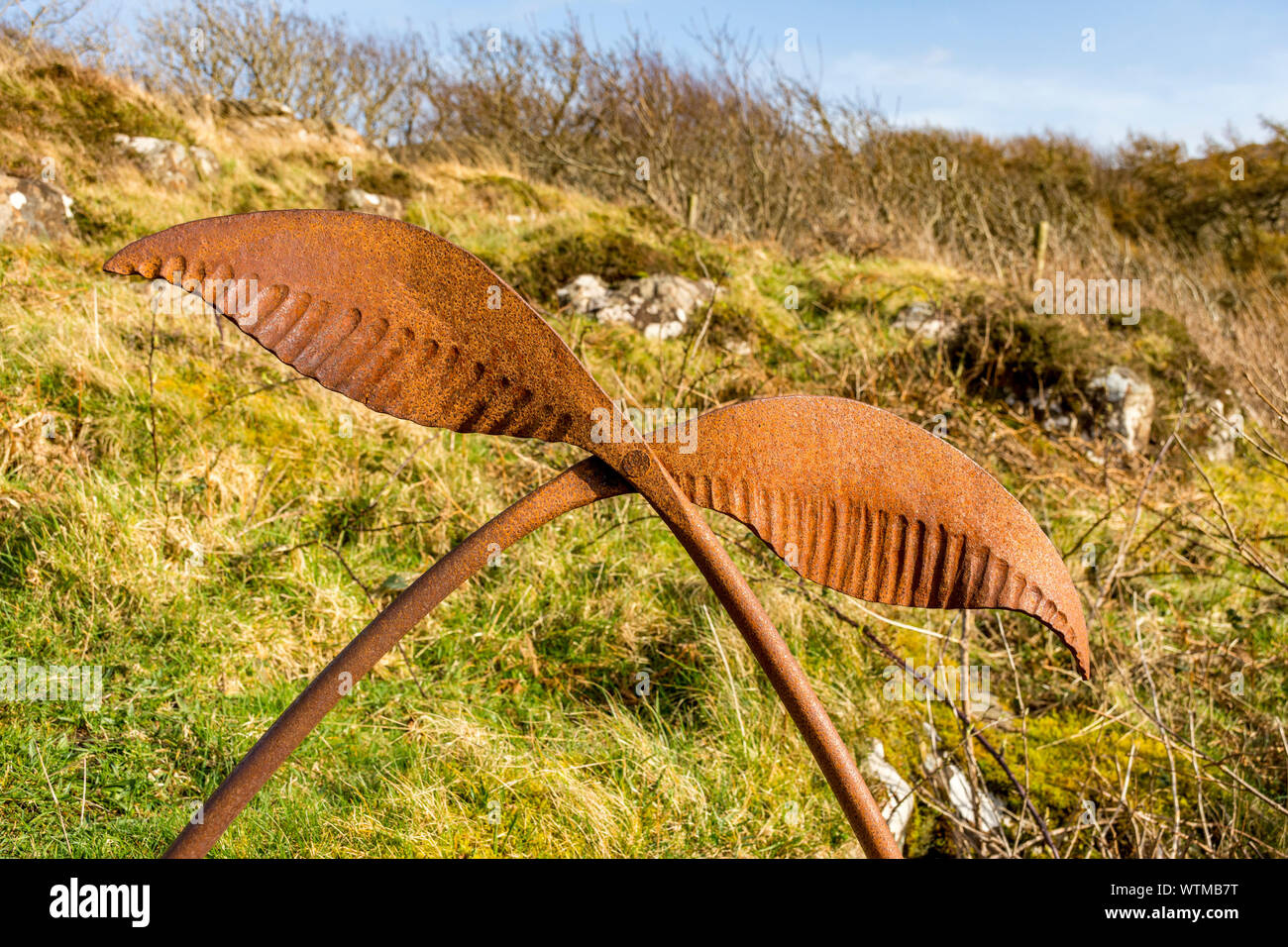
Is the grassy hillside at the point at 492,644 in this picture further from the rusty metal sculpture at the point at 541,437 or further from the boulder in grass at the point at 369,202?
the boulder in grass at the point at 369,202

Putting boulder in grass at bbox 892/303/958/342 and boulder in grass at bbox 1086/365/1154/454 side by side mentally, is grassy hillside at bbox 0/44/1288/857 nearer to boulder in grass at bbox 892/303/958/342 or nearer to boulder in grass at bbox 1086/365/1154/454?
boulder in grass at bbox 1086/365/1154/454

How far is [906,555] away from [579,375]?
A: 36cm

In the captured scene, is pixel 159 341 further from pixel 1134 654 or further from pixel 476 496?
pixel 1134 654

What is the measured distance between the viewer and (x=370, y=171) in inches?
321

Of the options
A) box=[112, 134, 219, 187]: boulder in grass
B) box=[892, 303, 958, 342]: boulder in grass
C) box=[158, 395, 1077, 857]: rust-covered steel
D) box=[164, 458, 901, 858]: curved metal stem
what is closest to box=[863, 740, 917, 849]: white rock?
box=[164, 458, 901, 858]: curved metal stem

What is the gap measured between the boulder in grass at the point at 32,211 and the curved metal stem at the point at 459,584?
5.22m

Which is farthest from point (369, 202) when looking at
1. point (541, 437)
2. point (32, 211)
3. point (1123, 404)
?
point (541, 437)

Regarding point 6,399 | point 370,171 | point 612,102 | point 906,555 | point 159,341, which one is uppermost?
point 612,102

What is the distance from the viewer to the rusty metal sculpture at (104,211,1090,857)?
742mm

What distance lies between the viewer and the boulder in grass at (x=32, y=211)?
4652mm

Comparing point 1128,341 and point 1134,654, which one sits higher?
point 1128,341
